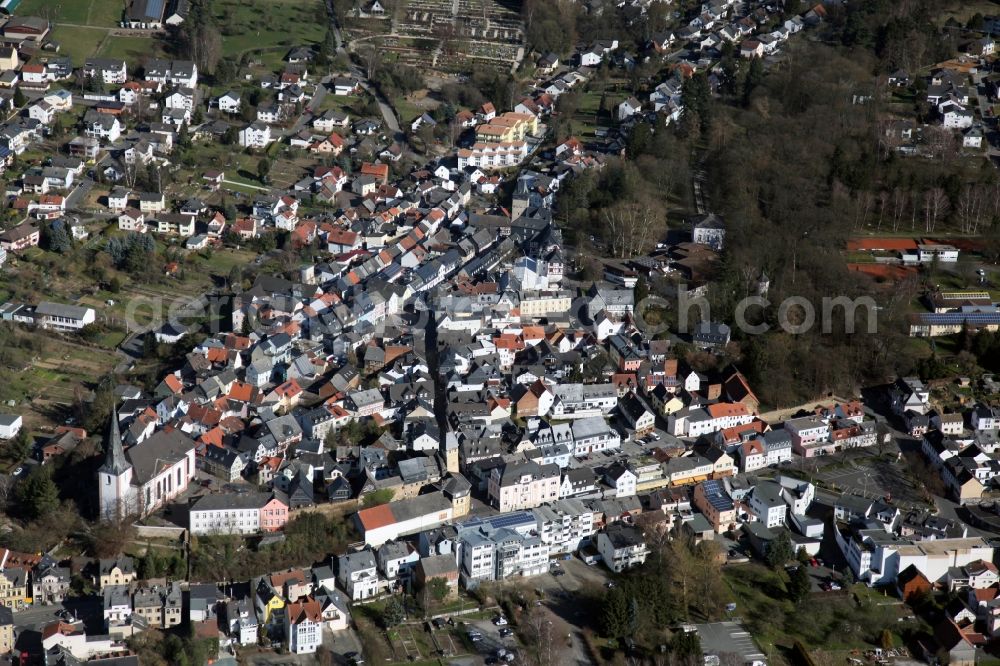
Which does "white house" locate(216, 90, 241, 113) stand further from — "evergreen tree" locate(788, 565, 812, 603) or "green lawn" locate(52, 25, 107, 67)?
"evergreen tree" locate(788, 565, 812, 603)

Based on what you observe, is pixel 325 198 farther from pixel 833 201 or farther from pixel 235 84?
pixel 833 201

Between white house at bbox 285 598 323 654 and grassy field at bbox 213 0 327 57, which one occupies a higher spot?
grassy field at bbox 213 0 327 57

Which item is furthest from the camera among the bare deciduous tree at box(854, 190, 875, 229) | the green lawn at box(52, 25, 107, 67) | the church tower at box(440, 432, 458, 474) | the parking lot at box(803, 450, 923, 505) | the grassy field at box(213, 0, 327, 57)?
the grassy field at box(213, 0, 327, 57)

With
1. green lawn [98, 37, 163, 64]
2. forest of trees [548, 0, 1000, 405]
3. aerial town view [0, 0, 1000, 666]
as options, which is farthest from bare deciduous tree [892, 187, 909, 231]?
green lawn [98, 37, 163, 64]

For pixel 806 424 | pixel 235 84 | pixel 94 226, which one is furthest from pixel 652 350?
pixel 235 84

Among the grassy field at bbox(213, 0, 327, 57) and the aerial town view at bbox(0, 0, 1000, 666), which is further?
the grassy field at bbox(213, 0, 327, 57)

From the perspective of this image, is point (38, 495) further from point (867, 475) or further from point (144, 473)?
point (867, 475)

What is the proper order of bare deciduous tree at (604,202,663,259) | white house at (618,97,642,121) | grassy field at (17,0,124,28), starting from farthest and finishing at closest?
grassy field at (17,0,124,28) → white house at (618,97,642,121) → bare deciduous tree at (604,202,663,259)
